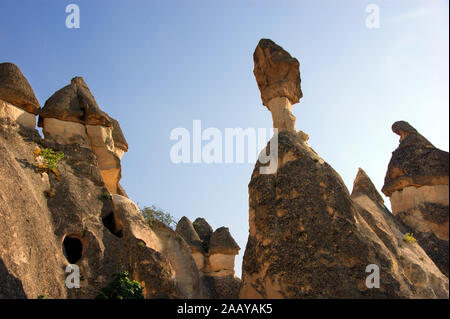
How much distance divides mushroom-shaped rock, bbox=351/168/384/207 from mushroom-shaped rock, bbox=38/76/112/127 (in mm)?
11753

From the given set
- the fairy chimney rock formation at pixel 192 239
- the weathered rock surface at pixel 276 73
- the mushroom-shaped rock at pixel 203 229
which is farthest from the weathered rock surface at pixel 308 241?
the mushroom-shaped rock at pixel 203 229

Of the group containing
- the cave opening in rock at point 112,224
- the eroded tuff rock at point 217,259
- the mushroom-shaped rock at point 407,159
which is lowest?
the eroded tuff rock at point 217,259

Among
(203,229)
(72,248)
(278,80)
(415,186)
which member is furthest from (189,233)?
(415,186)

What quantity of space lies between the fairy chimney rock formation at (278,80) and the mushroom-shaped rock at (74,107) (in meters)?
7.66

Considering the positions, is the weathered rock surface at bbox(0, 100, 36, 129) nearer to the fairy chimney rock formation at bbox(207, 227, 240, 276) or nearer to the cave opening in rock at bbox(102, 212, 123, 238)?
the cave opening in rock at bbox(102, 212, 123, 238)

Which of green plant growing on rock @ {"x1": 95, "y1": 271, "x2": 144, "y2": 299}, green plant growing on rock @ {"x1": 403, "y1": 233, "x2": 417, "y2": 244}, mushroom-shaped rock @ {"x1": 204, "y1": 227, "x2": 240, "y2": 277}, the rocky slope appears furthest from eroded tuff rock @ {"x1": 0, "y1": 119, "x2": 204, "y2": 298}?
mushroom-shaped rock @ {"x1": 204, "y1": 227, "x2": 240, "y2": 277}

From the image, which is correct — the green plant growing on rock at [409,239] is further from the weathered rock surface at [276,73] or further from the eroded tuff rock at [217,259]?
the eroded tuff rock at [217,259]

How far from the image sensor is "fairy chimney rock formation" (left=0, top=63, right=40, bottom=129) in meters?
15.6

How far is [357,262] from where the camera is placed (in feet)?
33.3

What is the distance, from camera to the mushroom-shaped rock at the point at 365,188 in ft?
61.2

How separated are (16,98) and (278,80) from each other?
10063 millimetres

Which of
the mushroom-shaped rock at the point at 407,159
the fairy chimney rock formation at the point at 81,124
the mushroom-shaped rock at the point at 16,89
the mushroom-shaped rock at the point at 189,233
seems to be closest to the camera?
the mushroom-shaped rock at the point at 16,89
